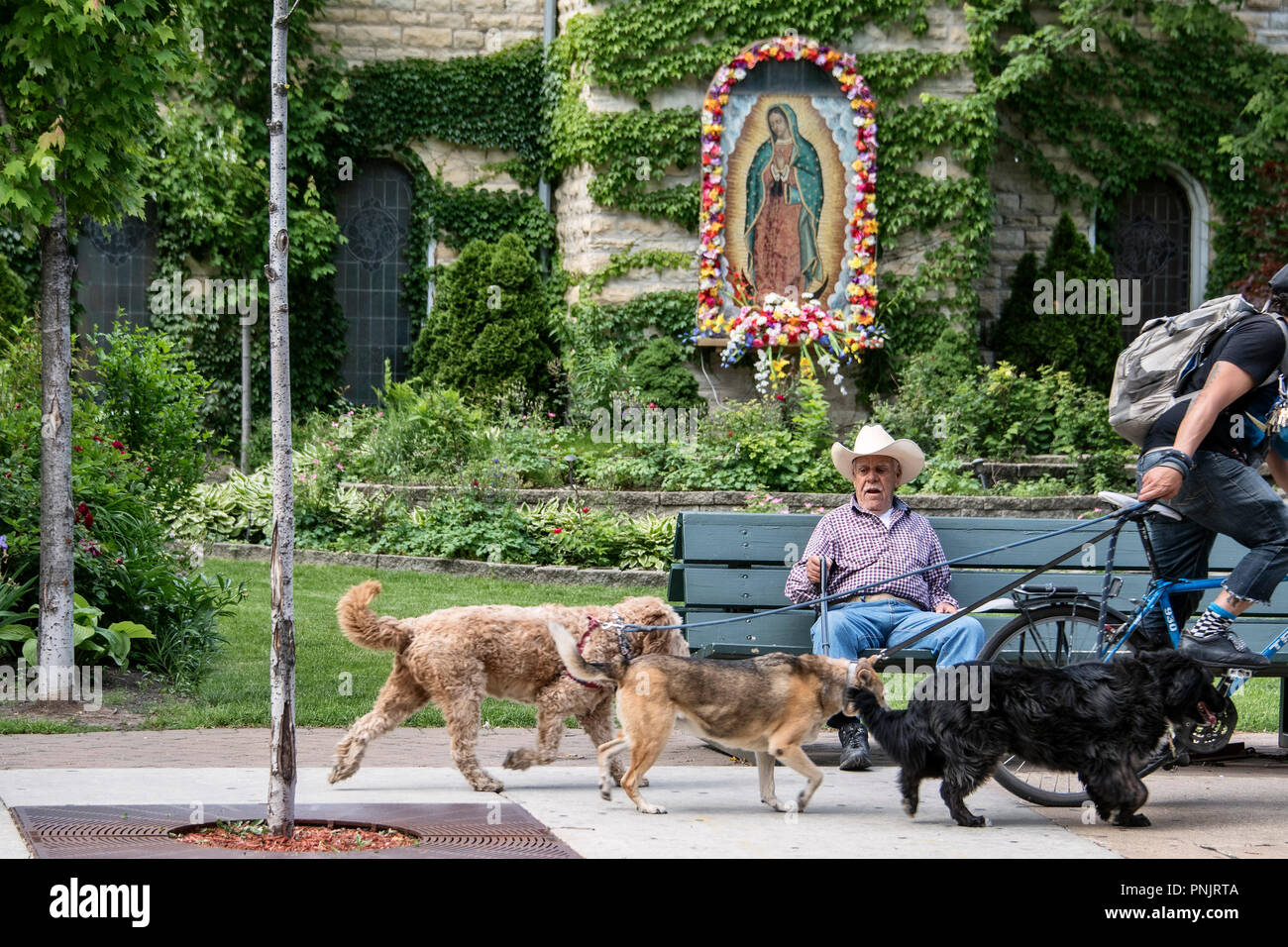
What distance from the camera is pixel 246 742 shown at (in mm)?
6656

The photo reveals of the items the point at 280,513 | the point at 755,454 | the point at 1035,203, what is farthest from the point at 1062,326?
the point at 280,513

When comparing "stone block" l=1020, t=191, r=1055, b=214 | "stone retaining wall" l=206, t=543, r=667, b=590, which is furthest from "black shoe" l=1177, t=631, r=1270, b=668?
"stone block" l=1020, t=191, r=1055, b=214

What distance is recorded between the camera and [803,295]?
56.2 feet

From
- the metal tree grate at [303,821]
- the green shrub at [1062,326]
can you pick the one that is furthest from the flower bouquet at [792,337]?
the metal tree grate at [303,821]

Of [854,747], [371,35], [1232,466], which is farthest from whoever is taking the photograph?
[371,35]

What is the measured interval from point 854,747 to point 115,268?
14.5 metres

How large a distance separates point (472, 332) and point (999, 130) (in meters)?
7.31

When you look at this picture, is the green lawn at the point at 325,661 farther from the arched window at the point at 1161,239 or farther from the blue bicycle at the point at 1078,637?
the arched window at the point at 1161,239

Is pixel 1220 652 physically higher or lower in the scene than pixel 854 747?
higher

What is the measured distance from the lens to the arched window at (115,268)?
701 inches

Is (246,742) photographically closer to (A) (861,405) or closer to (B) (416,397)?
(B) (416,397)

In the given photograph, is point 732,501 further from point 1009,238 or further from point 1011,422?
point 1009,238

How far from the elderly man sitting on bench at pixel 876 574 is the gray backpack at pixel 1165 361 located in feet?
3.16

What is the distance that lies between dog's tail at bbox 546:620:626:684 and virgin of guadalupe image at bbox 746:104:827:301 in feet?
39.8
